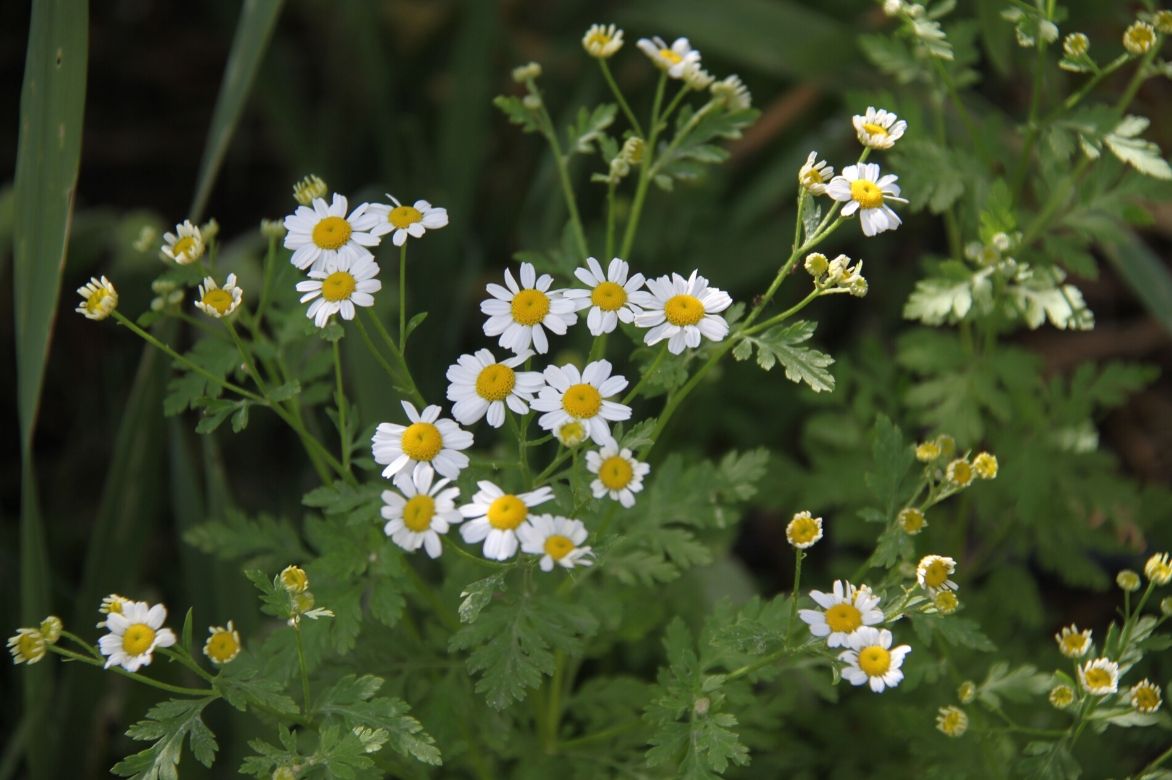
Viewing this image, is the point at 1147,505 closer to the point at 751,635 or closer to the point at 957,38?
the point at 957,38

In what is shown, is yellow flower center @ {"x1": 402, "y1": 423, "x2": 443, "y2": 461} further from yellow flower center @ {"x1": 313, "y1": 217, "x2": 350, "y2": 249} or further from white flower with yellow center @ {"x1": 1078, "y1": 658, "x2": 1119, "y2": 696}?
white flower with yellow center @ {"x1": 1078, "y1": 658, "x2": 1119, "y2": 696}

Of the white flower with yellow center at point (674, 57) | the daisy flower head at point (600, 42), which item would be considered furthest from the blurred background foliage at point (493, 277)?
the daisy flower head at point (600, 42)

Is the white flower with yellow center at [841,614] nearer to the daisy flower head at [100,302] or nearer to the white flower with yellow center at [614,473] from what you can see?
the white flower with yellow center at [614,473]

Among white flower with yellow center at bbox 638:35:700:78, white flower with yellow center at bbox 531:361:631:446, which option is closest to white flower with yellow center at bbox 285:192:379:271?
white flower with yellow center at bbox 531:361:631:446

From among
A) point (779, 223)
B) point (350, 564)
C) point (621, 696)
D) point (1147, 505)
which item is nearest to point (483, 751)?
point (621, 696)

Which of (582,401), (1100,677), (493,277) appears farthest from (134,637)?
(493,277)

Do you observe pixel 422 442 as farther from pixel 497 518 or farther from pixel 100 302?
pixel 100 302
